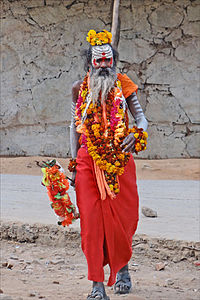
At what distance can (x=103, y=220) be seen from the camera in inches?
145

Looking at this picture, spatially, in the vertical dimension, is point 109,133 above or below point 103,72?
below

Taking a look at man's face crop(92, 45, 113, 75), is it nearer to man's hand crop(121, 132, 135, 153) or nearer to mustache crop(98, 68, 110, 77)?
mustache crop(98, 68, 110, 77)

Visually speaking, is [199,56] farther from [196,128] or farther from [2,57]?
[2,57]

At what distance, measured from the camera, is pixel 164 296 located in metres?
3.76

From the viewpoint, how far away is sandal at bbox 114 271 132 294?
12.7 feet

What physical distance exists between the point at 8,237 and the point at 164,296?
2.34m

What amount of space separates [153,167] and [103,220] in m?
5.78

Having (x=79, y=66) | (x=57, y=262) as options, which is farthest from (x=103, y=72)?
(x=79, y=66)

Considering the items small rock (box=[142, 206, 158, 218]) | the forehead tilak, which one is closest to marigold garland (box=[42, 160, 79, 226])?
the forehead tilak

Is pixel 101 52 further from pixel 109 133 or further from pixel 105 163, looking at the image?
pixel 105 163

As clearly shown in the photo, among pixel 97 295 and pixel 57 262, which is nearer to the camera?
pixel 97 295

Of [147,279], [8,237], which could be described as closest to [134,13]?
[8,237]

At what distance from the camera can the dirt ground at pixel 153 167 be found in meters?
9.04

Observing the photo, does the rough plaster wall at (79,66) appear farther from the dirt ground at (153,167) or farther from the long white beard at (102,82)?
the long white beard at (102,82)
